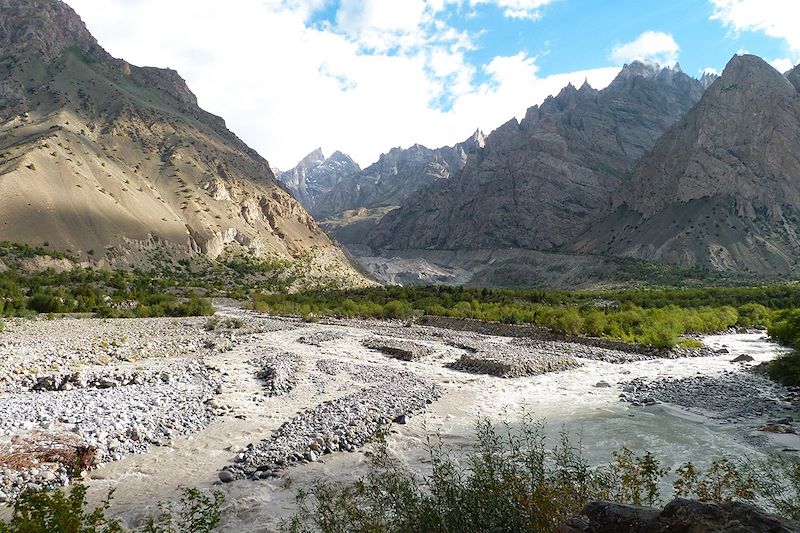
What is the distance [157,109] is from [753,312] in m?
137

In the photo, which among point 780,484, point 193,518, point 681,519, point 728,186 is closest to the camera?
point 681,519

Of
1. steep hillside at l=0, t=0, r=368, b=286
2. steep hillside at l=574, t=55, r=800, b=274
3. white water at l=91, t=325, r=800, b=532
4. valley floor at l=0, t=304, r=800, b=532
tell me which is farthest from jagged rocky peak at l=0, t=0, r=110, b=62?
steep hillside at l=574, t=55, r=800, b=274

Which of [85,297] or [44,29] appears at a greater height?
[44,29]

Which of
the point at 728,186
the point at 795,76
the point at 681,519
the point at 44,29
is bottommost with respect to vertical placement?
the point at 681,519

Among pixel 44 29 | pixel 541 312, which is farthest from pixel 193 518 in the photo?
pixel 44 29

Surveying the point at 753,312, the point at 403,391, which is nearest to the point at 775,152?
the point at 753,312

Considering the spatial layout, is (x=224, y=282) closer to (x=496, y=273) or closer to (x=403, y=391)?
(x=403, y=391)

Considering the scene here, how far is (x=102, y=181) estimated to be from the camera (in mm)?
87062

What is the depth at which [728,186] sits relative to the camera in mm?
142125

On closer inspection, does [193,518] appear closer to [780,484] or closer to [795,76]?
[780,484]

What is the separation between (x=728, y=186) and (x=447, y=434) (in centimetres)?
16213

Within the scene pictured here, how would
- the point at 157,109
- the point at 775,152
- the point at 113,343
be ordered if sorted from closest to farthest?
1. the point at 113,343
2. the point at 157,109
3. the point at 775,152

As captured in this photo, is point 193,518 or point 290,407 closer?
point 193,518

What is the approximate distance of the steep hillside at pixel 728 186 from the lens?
416 feet
